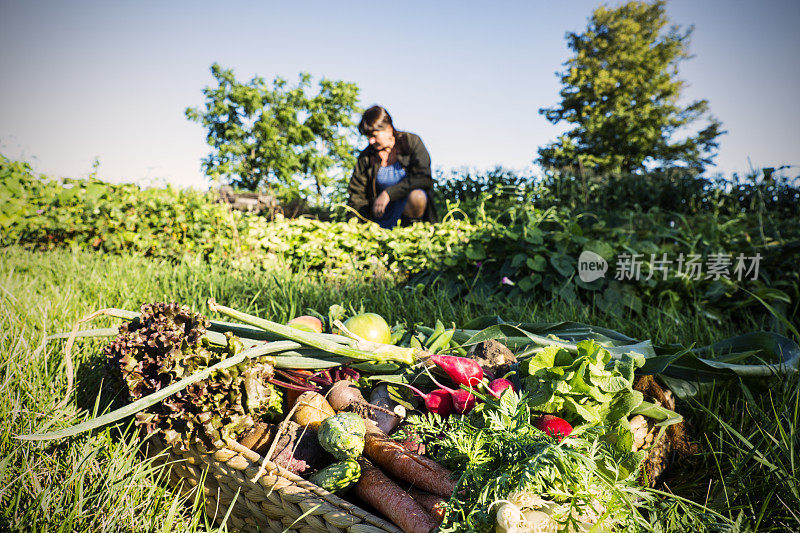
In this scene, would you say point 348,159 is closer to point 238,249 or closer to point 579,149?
point 579,149

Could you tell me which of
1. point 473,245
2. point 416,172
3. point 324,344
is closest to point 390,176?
point 416,172

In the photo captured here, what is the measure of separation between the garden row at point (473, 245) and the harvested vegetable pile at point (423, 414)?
1428mm

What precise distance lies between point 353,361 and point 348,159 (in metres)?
23.3

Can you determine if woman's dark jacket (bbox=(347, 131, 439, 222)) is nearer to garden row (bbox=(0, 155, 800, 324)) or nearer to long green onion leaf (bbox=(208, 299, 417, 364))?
garden row (bbox=(0, 155, 800, 324))

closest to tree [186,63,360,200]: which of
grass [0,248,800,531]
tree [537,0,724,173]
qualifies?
tree [537,0,724,173]

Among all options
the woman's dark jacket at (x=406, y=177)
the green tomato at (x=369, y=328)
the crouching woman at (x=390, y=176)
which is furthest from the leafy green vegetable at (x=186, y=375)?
the woman's dark jacket at (x=406, y=177)

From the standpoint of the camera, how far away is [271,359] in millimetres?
1298

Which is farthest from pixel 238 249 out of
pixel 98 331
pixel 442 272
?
pixel 98 331

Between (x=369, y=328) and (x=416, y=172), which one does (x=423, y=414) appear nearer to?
(x=369, y=328)

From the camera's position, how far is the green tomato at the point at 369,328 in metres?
1.48

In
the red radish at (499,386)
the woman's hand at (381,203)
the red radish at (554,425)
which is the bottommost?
the red radish at (554,425)

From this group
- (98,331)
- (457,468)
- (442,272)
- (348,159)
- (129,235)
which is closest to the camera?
(457,468)

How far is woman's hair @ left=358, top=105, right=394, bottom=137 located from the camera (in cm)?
559

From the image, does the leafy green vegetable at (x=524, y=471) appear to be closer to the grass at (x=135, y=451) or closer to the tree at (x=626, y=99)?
the grass at (x=135, y=451)
